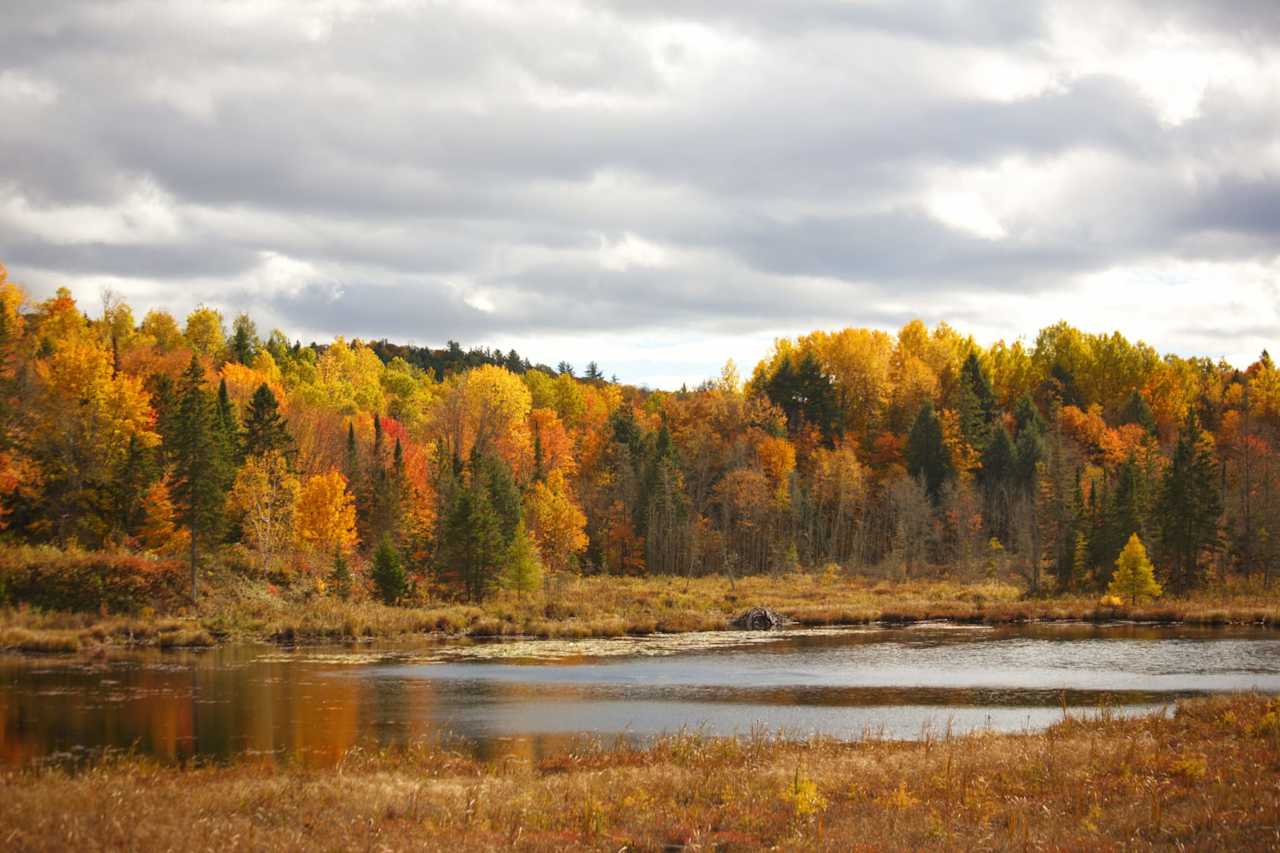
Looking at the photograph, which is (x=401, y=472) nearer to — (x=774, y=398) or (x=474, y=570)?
(x=474, y=570)

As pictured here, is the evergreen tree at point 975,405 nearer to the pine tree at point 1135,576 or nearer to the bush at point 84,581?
the pine tree at point 1135,576

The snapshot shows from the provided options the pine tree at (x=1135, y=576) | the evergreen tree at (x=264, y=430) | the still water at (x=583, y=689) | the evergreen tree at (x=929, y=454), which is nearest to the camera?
the still water at (x=583, y=689)

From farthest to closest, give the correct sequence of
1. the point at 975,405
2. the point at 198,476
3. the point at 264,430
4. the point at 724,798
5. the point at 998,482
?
the point at 975,405
the point at 998,482
the point at 264,430
the point at 198,476
the point at 724,798

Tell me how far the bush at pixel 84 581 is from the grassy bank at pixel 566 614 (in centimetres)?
187

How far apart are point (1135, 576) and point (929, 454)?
1829 inches

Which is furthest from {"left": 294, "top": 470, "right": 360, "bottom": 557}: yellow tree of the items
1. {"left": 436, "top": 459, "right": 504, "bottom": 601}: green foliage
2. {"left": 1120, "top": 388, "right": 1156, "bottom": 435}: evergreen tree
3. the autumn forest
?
{"left": 1120, "top": 388, "right": 1156, "bottom": 435}: evergreen tree

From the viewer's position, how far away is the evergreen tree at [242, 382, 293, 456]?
3351 inches

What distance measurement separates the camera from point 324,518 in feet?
270

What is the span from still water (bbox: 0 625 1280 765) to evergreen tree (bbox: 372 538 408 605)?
487 inches

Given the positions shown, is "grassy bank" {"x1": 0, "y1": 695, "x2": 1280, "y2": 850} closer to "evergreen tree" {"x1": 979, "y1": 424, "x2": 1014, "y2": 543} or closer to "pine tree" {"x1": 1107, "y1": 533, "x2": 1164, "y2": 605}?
"pine tree" {"x1": 1107, "y1": 533, "x2": 1164, "y2": 605}

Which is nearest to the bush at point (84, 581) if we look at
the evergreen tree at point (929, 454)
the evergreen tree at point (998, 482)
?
the evergreen tree at point (929, 454)

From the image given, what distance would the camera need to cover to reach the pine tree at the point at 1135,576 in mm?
73312

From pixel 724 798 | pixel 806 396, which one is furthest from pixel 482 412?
pixel 724 798

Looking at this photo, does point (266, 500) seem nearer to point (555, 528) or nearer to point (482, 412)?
point (555, 528)
